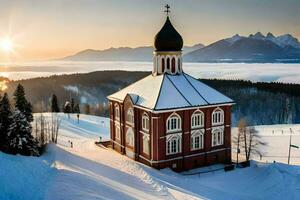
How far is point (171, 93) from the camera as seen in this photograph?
34.2 meters

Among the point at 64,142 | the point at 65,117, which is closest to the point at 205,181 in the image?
the point at 64,142

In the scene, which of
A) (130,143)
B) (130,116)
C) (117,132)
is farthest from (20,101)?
(130,143)

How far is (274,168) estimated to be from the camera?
32188 millimetres

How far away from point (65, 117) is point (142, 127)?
4617cm

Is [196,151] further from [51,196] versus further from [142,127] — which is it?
[51,196]

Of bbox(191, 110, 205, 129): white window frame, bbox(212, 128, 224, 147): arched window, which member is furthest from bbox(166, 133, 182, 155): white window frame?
bbox(212, 128, 224, 147): arched window

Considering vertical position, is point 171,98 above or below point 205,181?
above

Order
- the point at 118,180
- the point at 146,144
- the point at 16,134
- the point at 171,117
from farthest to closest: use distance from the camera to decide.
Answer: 1. the point at 146,144
2. the point at 16,134
3. the point at 171,117
4. the point at 118,180

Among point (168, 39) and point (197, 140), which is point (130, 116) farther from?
point (168, 39)

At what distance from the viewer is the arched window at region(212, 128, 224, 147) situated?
1415 inches

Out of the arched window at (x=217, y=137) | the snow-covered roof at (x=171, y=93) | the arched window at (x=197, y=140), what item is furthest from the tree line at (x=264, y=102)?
the arched window at (x=197, y=140)

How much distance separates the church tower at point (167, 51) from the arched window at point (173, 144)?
7756mm

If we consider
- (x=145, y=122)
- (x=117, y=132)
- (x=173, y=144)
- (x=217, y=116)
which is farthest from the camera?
(x=117, y=132)

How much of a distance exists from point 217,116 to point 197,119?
2727 millimetres
